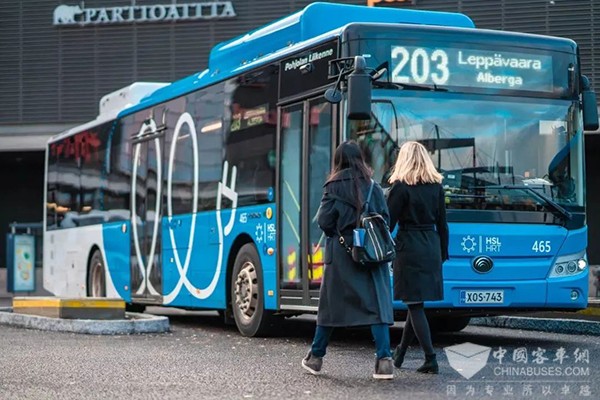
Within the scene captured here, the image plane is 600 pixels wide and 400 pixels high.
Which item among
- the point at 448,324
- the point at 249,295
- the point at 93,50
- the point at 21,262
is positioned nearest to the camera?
the point at 249,295

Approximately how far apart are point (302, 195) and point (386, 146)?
4.38 feet

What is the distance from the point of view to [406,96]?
1182 cm

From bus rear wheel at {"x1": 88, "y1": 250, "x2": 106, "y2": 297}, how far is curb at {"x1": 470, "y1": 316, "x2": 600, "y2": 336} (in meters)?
5.88

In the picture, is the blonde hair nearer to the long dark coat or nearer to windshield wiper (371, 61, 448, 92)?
the long dark coat

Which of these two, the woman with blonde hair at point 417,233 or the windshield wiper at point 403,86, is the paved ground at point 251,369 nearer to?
the woman with blonde hair at point 417,233

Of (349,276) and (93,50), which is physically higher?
(93,50)

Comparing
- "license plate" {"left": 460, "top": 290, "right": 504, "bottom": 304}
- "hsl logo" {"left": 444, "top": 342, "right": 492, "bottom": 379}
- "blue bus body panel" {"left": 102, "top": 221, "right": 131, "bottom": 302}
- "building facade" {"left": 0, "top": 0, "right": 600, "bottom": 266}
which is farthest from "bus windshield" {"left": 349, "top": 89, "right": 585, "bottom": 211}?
"building facade" {"left": 0, "top": 0, "right": 600, "bottom": 266}

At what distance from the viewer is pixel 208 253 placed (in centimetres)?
1507

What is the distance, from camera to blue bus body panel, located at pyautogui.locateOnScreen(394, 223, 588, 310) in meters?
11.8

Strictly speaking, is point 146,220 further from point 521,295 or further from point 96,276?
point 521,295

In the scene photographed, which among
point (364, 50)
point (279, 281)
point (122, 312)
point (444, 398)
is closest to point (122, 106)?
point (122, 312)

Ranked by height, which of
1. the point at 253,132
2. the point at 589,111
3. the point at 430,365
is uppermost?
the point at 589,111

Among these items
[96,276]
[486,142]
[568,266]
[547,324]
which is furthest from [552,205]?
[96,276]

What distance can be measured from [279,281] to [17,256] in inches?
741
